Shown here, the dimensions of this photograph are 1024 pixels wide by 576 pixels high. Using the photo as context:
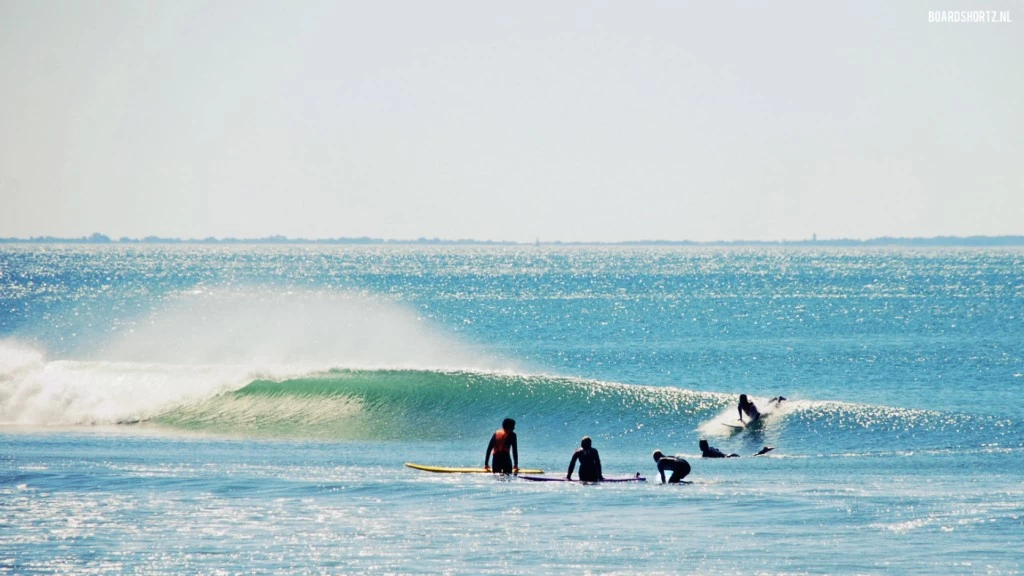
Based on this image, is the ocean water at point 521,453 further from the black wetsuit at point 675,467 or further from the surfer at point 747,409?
the surfer at point 747,409

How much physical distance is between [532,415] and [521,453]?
12.8ft

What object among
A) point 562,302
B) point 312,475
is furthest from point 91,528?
point 562,302

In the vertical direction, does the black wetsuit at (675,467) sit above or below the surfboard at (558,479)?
above

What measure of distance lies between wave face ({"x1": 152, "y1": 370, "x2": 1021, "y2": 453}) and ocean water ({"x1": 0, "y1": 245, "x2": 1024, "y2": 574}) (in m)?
0.09

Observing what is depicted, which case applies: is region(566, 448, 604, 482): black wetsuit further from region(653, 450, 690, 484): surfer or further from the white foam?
the white foam

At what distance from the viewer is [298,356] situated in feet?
188

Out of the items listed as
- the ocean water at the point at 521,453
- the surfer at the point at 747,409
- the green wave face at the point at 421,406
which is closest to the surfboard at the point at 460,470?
the ocean water at the point at 521,453

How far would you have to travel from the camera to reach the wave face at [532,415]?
26.9m

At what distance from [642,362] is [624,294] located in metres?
63.2

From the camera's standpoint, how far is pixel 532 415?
2948cm

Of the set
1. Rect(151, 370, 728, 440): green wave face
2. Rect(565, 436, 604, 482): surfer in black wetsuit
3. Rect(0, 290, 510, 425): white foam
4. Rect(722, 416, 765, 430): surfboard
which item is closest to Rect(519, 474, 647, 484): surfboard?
Rect(565, 436, 604, 482): surfer in black wetsuit

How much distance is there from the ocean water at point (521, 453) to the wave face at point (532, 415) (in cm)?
9

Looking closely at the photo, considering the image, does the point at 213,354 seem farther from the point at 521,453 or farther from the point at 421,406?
the point at 521,453

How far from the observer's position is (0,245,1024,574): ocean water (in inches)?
544
